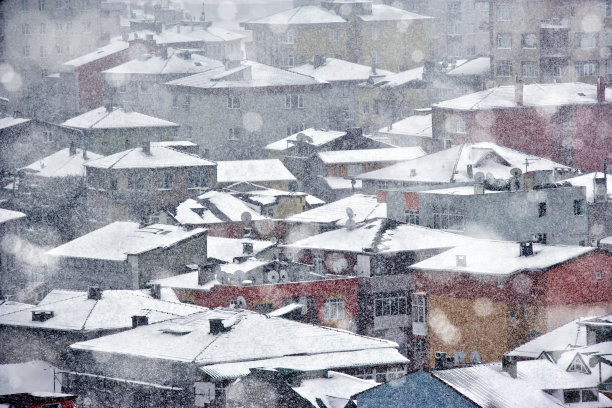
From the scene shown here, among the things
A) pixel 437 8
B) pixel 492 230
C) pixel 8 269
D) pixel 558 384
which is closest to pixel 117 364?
pixel 558 384

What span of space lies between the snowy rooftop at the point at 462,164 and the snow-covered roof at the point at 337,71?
2566cm

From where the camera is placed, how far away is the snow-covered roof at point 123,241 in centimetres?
6188

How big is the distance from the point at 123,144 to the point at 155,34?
32424 millimetres

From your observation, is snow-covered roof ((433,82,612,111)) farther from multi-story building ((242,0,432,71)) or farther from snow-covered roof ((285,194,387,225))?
multi-story building ((242,0,432,71))

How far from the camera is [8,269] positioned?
228 ft

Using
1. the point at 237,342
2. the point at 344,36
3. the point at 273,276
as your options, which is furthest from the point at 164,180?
the point at 344,36

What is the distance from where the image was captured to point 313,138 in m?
84.8

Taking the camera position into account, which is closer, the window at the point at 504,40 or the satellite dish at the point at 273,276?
the satellite dish at the point at 273,276

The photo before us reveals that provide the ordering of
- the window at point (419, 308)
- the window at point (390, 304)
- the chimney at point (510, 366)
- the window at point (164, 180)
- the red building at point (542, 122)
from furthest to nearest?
the red building at point (542, 122) → the window at point (164, 180) → the window at point (390, 304) → the window at point (419, 308) → the chimney at point (510, 366)

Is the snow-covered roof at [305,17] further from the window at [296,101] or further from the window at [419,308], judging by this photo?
the window at [419,308]

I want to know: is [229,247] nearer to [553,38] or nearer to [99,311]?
[99,311]

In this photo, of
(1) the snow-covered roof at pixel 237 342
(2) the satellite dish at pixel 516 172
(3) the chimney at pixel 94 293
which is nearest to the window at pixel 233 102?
(2) the satellite dish at pixel 516 172

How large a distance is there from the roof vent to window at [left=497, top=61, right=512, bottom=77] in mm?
48436

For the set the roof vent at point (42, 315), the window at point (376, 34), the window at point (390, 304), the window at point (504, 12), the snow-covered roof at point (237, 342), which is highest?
the window at point (504, 12)
